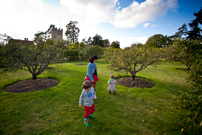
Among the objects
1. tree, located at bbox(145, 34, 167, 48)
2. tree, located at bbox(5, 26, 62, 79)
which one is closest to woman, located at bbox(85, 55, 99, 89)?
tree, located at bbox(5, 26, 62, 79)

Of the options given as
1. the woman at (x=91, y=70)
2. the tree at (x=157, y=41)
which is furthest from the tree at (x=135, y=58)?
the tree at (x=157, y=41)

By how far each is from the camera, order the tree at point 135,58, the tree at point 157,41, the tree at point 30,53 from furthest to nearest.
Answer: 1. the tree at point 157,41
2. the tree at point 135,58
3. the tree at point 30,53

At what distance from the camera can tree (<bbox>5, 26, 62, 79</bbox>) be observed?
5852 millimetres

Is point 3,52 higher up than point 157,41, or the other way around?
point 157,41

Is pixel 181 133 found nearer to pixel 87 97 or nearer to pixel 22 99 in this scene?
pixel 87 97

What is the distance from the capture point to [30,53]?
21.7 ft

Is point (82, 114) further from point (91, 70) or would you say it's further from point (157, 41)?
point (157, 41)

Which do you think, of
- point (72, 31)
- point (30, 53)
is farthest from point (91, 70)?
point (72, 31)

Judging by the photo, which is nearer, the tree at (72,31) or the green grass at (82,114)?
the green grass at (82,114)

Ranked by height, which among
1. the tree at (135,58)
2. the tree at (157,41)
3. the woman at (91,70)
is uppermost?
the tree at (157,41)

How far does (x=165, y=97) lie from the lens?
548cm

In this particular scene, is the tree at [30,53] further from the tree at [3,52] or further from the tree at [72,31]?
the tree at [72,31]

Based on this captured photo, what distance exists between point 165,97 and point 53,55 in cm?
786

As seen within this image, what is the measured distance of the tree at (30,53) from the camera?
19.2 ft
